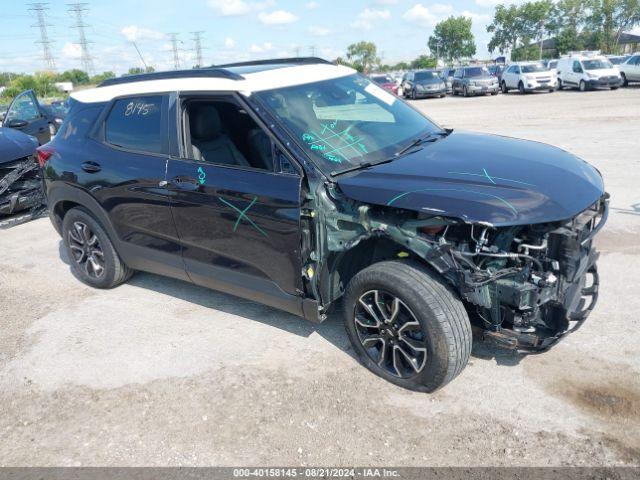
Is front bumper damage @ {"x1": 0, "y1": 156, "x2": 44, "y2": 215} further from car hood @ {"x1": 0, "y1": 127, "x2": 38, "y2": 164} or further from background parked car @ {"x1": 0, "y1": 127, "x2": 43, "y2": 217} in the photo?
car hood @ {"x1": 0, "y1": 127, "x2": 38, "y2": 164}

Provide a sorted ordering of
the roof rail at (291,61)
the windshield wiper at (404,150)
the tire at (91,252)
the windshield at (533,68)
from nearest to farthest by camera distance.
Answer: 1. the windshield wiper at (404,150)
2. the roof rail at (291,61)
3. the tire at (91,252)
4. the windshield at (533,68)

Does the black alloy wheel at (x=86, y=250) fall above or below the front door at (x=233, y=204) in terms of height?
below

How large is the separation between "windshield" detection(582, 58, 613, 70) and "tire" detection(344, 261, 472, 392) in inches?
1043

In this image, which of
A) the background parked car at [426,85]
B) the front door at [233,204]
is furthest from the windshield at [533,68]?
the front door at [233,204]

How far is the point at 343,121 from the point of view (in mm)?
3984

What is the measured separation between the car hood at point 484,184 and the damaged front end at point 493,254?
0.11 m

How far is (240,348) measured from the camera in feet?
13.6

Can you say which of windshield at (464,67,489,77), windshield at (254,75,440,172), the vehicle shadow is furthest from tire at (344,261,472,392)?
windshield at (464,67,489,77)

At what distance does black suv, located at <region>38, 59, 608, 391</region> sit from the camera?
10.1 feet

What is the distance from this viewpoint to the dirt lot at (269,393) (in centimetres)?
300

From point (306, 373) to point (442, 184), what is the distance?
1589mm

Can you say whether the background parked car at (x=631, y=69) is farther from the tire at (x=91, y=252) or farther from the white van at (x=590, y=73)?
the tire at (x=91, y=252)

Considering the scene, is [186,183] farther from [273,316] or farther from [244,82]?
[273,316]

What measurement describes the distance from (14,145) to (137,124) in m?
4.77
